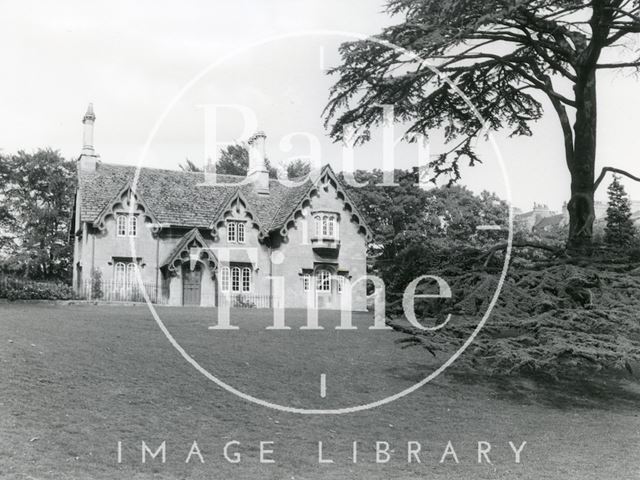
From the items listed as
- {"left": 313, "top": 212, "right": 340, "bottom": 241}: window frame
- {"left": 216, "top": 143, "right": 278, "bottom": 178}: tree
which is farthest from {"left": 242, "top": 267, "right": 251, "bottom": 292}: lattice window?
{"left": 216, "top": 143, "right": 278, "bottom": 178}: tree

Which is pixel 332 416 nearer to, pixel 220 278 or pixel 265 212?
pixel 220 278

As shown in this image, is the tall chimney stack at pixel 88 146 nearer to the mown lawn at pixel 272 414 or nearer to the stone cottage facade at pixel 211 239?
the stone cottage facade at pixel 211 239

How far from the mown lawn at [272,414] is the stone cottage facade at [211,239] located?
17944mm

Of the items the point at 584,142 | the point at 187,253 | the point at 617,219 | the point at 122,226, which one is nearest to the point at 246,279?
the point at 187,253

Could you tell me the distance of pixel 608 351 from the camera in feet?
30.4

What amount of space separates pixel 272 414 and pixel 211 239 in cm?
2832

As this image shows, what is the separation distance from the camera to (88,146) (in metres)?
42.7

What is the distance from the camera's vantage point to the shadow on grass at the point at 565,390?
15812 mm

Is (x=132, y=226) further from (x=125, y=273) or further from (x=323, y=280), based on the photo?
(x=323, y=280)

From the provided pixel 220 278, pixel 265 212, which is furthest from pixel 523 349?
pixel 265 212

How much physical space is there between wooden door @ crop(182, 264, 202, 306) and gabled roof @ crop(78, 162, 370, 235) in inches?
112

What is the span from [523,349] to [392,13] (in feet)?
24.3

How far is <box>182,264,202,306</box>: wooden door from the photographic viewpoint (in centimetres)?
3906

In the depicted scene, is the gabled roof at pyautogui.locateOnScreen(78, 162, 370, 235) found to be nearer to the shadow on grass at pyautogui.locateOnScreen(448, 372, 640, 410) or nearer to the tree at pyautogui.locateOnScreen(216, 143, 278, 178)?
the shadow on grass at pyautogui.locateOnScreen(448, 372, 640, 410)
